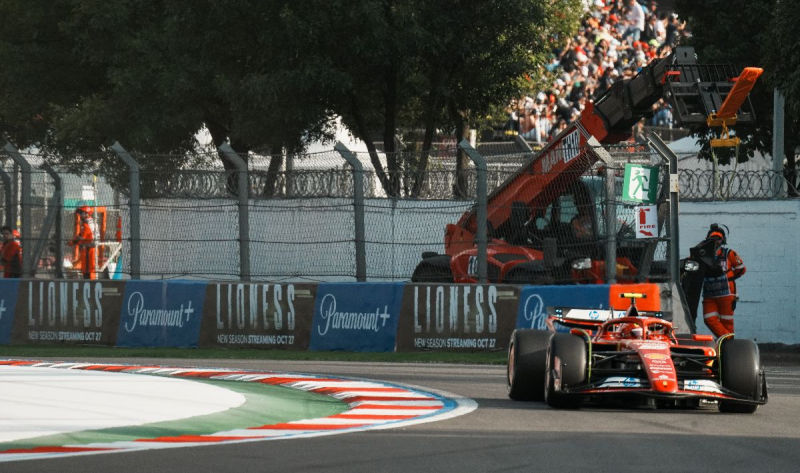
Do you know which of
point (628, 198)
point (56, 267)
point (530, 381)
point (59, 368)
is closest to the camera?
point (530, 381)

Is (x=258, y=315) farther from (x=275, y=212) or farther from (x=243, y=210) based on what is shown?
(x=275, y=212)

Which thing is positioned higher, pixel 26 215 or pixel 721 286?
pixel 26 215

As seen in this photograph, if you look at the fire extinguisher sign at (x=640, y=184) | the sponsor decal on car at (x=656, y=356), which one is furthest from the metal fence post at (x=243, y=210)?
the sponsor decal on car at (x=656, y=356)

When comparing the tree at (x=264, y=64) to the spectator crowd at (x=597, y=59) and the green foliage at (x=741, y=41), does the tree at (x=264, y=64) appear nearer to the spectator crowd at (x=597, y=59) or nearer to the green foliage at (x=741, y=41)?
the green foliage at (x=741, y=41)

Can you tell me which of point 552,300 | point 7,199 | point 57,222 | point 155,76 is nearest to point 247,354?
point 552,300

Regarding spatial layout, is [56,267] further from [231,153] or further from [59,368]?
[59,368]

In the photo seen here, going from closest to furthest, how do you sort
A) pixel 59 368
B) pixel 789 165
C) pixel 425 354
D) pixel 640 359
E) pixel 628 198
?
pixel 640 359
pixel 59 368
pixel 628 198
pixel 425 354
pixel 789 165

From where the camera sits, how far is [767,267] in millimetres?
19516

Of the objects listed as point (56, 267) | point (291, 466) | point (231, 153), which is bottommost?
point (291, 466)

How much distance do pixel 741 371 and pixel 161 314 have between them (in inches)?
397

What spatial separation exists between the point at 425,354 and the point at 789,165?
1034cm

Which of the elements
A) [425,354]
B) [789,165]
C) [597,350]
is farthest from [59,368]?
[789,165]

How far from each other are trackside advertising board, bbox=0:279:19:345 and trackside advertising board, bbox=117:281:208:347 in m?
1.72

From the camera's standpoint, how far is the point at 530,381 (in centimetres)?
1144
